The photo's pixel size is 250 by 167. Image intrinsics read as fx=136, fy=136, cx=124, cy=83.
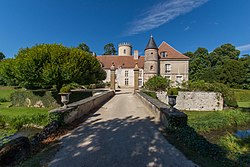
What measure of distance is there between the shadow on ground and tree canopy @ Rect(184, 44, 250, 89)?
32494mm

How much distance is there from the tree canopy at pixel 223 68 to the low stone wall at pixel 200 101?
17.0 meters

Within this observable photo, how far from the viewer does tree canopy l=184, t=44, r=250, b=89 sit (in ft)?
93.1

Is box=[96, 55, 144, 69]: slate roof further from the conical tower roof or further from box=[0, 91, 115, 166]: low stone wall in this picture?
box=[0, 91, 115, 166]: low stone wall

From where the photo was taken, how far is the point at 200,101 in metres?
15.9

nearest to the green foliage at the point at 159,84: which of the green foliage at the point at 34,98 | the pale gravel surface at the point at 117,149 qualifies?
the green foliage at the point at 34,98

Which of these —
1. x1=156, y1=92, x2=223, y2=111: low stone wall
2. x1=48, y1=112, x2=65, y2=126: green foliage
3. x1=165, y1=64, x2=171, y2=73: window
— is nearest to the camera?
x1=48, y1=112, x2=65, y2=126: green foliage

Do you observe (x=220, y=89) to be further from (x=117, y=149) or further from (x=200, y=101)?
(x=117, y=149)

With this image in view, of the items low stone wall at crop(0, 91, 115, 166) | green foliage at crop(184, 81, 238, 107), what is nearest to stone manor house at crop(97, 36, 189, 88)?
green foliage at crop(184, 81, 238, 107)

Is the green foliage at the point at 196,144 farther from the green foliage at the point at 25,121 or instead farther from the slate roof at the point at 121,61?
the slate roof at the point at 121,61

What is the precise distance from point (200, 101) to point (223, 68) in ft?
66.0

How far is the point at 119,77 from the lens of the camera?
31.2m

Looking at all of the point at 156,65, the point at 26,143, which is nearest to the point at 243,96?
the point at 156,65

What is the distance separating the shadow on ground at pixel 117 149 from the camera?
2.68 meters

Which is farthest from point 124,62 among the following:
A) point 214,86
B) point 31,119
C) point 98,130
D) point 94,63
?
point 98,130
